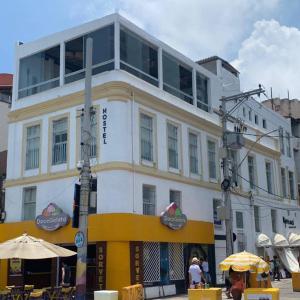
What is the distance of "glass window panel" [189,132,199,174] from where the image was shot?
28.4m

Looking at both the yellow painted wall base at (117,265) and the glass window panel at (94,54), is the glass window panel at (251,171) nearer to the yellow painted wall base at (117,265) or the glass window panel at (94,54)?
the glass window panel at (94,54)

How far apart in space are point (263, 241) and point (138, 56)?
49.3ft

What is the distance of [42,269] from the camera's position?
82.2ft

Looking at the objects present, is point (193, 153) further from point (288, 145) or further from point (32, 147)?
point (288, 145)

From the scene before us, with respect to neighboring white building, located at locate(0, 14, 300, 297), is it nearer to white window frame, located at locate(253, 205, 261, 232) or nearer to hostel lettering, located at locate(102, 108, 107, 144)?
hostel lettering, located at locate(102, 108, 107, 144)

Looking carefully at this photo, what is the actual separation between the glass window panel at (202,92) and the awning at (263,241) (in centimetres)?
920

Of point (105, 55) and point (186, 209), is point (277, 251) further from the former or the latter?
point (105, 55)

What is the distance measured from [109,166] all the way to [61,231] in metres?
3.93

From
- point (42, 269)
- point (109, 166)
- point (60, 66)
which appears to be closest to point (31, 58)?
point (60, 66)

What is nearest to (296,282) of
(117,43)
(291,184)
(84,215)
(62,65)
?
(84,215)

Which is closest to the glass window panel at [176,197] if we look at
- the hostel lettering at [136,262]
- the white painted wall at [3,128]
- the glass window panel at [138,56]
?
the hostel lettering at [136,262]

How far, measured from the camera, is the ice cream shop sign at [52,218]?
930 inches

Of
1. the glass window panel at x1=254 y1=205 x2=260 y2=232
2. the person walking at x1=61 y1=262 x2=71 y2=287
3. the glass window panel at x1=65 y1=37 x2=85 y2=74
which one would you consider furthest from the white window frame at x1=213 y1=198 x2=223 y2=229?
the glass window panel at x1=65 y1=37 x2=85 y2=74

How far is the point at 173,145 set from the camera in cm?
2702
